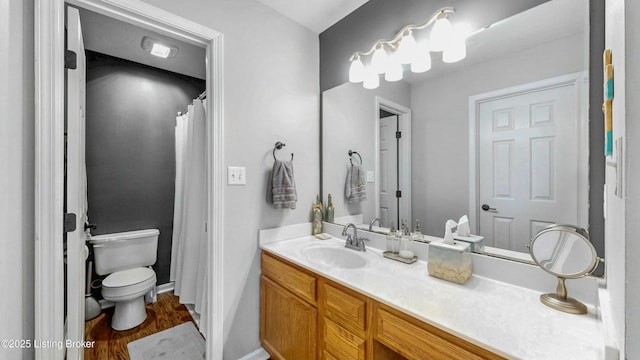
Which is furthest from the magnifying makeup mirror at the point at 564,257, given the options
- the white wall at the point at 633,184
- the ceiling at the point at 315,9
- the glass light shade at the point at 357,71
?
the ceiling at the point at 315,9

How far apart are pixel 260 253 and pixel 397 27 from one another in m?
1.65

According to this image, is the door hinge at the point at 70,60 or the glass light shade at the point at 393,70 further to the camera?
the glass light shade at the point at 393,70

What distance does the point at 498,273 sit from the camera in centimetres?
107

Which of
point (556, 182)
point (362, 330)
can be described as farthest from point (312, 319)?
point (556, 182)

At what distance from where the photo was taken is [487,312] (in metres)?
0.83

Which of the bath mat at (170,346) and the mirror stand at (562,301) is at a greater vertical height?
the mirror stand at (562,301)

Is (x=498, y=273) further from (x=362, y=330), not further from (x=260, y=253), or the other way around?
(x=260, y=253)

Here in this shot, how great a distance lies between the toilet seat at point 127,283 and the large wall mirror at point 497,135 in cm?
187

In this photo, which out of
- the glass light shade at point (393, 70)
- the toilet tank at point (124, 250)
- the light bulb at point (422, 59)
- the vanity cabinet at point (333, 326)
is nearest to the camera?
the vanity cabinet at point (333, 326)

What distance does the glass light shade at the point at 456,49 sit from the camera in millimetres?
1211

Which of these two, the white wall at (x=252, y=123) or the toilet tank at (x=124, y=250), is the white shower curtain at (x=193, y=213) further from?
the white wall at (x=252, y=123)

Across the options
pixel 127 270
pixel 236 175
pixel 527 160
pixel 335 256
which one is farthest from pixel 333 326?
pixel 127 270

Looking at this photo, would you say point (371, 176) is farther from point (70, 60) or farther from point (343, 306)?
point (70, 60)

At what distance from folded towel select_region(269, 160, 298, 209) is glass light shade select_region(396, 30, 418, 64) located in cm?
96
